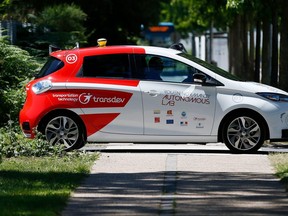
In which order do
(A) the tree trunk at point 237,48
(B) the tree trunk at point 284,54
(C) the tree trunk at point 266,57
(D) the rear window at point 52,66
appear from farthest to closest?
(A) the tree trunk at point 237,48
(C) the tree trunk at point 266,57
(B) the tree trunk at point 284,54
(D) the rear window at point 52,66

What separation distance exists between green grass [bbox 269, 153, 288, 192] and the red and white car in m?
0.94

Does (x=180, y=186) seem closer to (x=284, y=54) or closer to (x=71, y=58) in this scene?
(x=71, y=58)

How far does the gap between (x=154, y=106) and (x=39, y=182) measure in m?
4.23

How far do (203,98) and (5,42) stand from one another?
21.0 ft

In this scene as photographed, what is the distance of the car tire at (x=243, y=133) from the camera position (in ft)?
50.7

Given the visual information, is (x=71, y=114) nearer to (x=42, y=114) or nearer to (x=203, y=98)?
(x=42, y=114)

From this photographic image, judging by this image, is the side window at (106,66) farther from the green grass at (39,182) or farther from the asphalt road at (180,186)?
the green grass at (39,182)

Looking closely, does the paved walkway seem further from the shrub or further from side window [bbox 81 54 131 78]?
side window [bbox 81 54 131 78]

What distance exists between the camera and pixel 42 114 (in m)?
15.6

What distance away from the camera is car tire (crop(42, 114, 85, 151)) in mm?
15594

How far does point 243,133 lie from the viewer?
15.5 metres

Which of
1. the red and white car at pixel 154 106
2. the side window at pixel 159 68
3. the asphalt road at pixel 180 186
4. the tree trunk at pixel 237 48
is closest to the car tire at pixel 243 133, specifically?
the red and white car at pixel 154 106

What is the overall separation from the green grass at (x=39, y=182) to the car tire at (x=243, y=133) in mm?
2351

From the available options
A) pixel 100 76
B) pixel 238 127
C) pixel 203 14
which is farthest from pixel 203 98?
pixel 203 14
